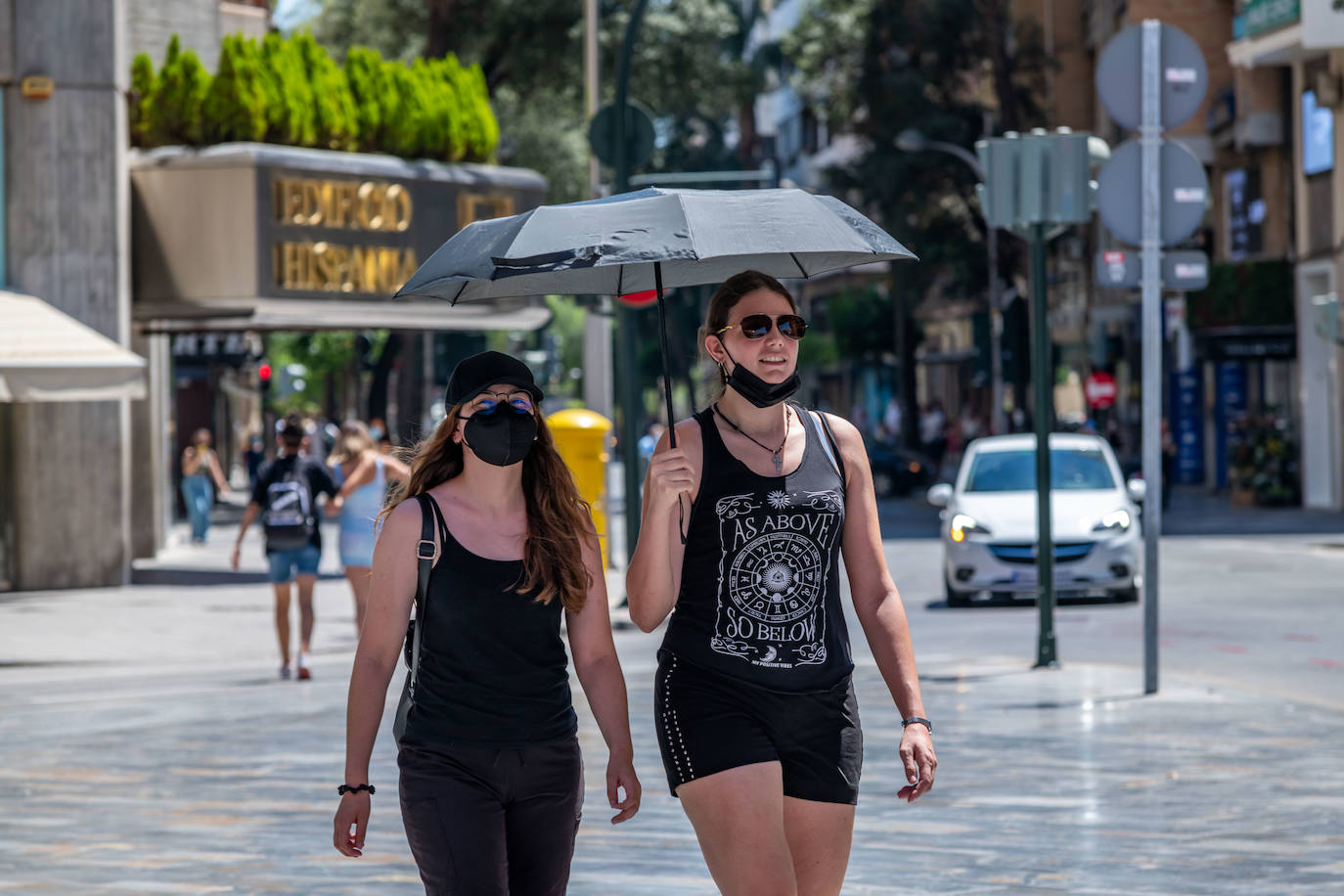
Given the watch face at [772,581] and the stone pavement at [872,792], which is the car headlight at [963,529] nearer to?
the stone pavement at [872,792]

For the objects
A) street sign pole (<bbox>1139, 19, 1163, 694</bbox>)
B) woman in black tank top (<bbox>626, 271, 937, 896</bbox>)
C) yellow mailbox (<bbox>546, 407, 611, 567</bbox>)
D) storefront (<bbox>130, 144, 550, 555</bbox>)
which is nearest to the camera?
woman in black tank top (<bbox>626, 271, 937, 896</bbox>)

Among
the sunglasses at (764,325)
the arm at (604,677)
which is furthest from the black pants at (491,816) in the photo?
the sunglasses at (764,325)

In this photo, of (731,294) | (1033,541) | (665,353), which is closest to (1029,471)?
(1033,541)

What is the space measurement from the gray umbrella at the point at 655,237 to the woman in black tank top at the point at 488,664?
0.91 feet

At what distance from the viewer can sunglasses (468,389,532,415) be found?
14.9 feet

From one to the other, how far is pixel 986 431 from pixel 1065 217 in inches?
1707

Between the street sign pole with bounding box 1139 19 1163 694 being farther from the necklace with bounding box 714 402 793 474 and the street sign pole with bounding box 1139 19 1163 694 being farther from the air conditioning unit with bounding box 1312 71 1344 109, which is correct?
the air conditioning unit with bounding box 1312 71 1344 109

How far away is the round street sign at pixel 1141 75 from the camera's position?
39.2 ft

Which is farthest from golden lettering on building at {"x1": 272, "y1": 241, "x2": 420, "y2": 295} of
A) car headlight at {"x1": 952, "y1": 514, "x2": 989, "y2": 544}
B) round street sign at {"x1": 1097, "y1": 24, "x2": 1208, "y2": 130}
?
round street sign at {"x1": 1097, "y1": 24, "x2": 1208, "y2": 130}

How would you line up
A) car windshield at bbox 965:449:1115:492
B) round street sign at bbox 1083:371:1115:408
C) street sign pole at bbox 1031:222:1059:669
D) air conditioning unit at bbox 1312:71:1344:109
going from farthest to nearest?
round street sign at bbox 1083:371:1115:408 → air conditioning unit at bbox 1312:71:1344:109 → car windshield at bbox 965:449:1115:492 → street sign pole at bbox 1031:222:1059:669

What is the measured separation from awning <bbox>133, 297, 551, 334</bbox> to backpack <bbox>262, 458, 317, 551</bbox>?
27.7ft

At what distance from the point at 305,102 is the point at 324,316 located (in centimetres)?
235

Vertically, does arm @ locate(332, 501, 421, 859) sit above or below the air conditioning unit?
below

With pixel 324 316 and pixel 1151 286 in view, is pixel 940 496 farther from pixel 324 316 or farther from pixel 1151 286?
pixel 324 316
